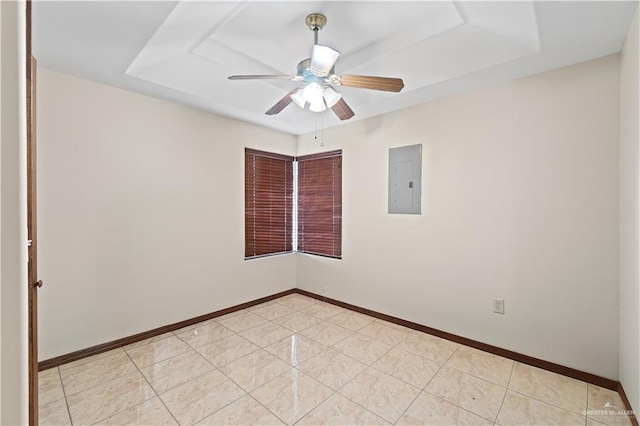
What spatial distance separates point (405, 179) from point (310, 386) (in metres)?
2.20

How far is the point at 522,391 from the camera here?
82.4 inches

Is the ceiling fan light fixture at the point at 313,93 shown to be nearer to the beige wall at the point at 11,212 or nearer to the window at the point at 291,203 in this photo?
the beige wall at the point at 11,212

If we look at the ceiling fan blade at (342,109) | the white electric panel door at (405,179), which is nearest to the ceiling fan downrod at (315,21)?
the ceiling fan blade at (342,109)

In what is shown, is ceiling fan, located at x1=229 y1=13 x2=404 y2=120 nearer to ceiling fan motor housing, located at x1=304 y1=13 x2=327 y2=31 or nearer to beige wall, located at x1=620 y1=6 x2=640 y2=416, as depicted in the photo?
ceiling fan motor housing, located at x1=304 y1=13 x2=327 y2=31

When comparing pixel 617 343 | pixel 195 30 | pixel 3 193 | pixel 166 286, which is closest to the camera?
pixel 3 193

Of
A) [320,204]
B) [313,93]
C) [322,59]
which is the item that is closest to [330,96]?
[313,93]

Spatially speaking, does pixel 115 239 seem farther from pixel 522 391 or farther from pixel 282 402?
pixel 522 391

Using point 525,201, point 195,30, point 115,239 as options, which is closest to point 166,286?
point 115,239

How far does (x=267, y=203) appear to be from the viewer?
407 cm

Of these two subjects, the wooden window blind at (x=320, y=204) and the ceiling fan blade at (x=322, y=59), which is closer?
the ceiling fan blade at (x=322, y=59)

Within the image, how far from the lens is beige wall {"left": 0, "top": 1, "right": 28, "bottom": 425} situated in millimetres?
585

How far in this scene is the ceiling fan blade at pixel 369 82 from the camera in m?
1.91

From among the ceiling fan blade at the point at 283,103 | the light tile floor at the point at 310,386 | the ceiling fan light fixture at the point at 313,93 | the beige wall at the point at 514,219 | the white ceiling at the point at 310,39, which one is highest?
the white ceiling at the point at 310,39

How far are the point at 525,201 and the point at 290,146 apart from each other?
301 cm
